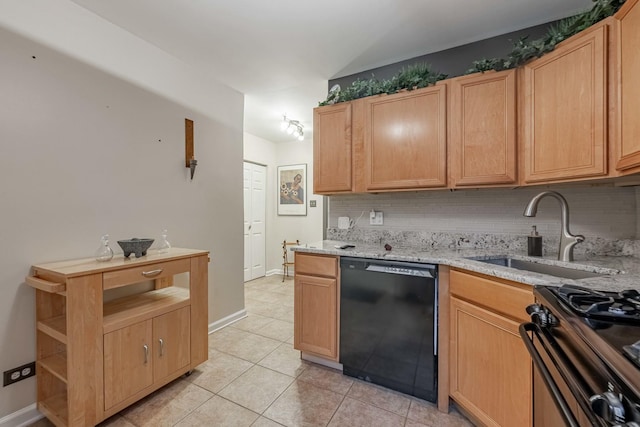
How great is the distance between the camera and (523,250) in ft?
6.36

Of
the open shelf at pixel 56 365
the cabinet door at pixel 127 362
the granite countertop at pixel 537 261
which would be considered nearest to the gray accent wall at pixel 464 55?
the granite countertop at pixel 537 261

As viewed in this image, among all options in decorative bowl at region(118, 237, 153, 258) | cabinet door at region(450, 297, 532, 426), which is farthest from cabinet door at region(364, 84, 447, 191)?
decorative bowl at region(118, 237, 153, 258)

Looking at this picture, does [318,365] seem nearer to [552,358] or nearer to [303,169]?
[552,358]

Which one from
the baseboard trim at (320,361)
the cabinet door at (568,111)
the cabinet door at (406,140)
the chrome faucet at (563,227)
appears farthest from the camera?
the baseboard trim at (320,361)

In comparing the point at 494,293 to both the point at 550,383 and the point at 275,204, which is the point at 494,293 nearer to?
the point at 550,383

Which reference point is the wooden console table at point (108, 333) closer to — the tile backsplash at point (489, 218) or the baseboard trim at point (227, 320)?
the baseboard trim at point (227, 320)

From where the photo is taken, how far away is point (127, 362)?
5.22 ft

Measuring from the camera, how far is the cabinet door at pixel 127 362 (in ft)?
4.94

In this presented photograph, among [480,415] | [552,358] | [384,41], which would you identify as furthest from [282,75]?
[480,415]

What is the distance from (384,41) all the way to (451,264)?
1.79 metres

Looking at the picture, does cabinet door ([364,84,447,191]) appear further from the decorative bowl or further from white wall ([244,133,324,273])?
white wall ([244,133,324,273])

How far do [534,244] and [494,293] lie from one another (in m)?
0.70

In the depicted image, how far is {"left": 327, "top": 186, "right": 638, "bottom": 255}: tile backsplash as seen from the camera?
67.6 inches

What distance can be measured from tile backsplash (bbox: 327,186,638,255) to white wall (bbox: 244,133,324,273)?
2026 millimetres
